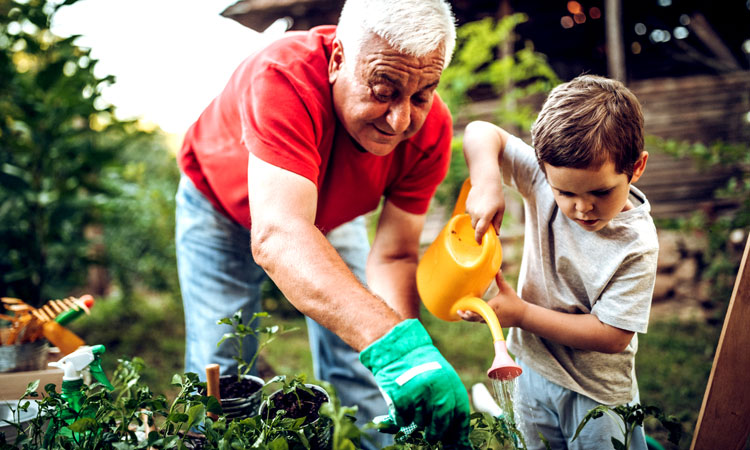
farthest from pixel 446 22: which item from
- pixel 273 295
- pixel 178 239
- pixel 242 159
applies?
pixel 273 295

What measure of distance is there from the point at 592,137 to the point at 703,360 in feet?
8.65

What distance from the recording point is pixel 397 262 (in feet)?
5.26

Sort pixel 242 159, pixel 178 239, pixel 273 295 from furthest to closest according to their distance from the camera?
pixel 273 295, pixel 178 239, pixel 242 159

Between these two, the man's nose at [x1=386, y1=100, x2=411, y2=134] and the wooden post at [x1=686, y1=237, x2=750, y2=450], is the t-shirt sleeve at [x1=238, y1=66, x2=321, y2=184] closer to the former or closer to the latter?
the man's nose at [x1=386, y1=100, x2=411, y2=134]

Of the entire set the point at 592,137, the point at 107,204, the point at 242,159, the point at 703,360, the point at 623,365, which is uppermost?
the point at 592,137

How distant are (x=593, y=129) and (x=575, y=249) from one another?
31 centimetres

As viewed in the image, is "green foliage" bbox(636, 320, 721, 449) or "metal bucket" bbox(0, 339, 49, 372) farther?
"green foliage" bbox(636, 320, 721, 449)

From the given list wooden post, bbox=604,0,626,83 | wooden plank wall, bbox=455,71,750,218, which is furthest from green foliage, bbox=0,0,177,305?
wooden post, bbox=604,0,626,83

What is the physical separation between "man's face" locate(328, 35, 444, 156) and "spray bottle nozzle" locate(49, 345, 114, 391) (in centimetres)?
79

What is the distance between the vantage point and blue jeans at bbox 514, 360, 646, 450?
1.21 metres

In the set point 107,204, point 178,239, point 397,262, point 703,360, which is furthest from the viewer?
point 107,204

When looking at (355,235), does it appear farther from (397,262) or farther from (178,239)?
(178,239)

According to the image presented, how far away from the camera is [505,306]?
116 centimetres

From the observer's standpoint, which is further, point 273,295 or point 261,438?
point 273,295
